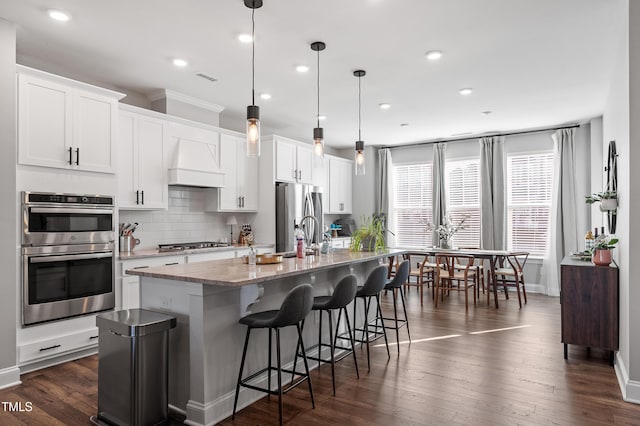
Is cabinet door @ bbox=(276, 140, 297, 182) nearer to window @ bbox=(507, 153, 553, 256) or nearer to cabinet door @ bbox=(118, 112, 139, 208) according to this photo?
cabinet door @ bbox=(118, 112, 139, 208)

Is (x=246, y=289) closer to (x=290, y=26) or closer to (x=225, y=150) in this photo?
(x=290, y=26)

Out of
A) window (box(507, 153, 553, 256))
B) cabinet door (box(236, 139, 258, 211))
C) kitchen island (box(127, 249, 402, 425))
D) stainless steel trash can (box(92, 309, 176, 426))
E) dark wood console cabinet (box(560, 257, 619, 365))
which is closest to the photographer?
stainless steel trash can (box(92, 309, 176, 426))

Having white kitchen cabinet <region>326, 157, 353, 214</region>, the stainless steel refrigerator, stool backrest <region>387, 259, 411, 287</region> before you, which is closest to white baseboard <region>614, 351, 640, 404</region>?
stool backrest <region>387, 259, 411, 287</region>

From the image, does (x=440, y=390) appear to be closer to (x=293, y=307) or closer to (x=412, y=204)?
(x=293, y=307)

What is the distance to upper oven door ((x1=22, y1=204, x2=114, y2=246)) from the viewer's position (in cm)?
345

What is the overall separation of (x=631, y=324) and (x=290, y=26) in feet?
11.0

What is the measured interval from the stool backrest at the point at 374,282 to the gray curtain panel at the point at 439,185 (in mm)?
4694

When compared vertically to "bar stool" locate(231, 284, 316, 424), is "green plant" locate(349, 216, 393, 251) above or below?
above

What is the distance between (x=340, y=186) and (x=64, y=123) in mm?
5370

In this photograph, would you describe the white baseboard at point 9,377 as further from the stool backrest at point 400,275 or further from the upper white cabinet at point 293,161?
the upper white cabinet at point 293,161

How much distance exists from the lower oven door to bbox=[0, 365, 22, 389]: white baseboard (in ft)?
1.18

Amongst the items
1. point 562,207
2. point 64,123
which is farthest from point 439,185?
point 64,123

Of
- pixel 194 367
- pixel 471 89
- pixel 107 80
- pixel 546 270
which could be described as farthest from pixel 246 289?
pixel 546 270

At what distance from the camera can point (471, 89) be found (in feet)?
16.4
